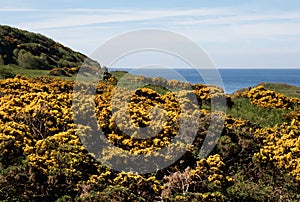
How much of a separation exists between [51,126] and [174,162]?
7001mm

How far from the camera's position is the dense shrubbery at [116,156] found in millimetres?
19766

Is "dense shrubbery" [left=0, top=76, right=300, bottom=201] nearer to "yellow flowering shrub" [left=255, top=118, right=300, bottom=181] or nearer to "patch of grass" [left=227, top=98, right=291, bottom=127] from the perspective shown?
"yellow flowering shrub" [left=255, top=118, right=300, bottom=181]

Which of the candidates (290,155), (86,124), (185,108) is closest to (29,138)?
(86,124)

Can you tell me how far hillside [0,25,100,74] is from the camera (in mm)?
58781

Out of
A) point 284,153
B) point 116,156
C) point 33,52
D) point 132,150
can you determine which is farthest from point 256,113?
point 33,52

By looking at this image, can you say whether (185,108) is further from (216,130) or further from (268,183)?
(268,183)

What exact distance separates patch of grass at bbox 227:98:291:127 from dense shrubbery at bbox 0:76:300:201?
4.45 meters

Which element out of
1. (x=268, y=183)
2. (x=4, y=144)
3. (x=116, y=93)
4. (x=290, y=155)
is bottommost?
(x=268, y=183)

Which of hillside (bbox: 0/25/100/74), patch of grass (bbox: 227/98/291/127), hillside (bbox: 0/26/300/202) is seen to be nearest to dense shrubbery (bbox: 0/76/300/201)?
hillside (bbox: 0/26/300/202)

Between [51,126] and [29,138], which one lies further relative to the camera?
[51,126]

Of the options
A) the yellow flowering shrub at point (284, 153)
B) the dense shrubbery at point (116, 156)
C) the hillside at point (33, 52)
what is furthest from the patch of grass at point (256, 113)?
the hillside at point (33, 52)

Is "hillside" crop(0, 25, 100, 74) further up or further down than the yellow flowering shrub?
further up

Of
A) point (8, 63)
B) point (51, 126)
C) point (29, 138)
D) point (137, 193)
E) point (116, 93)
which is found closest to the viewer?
point (137, 193)

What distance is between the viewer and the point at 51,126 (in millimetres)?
23828
